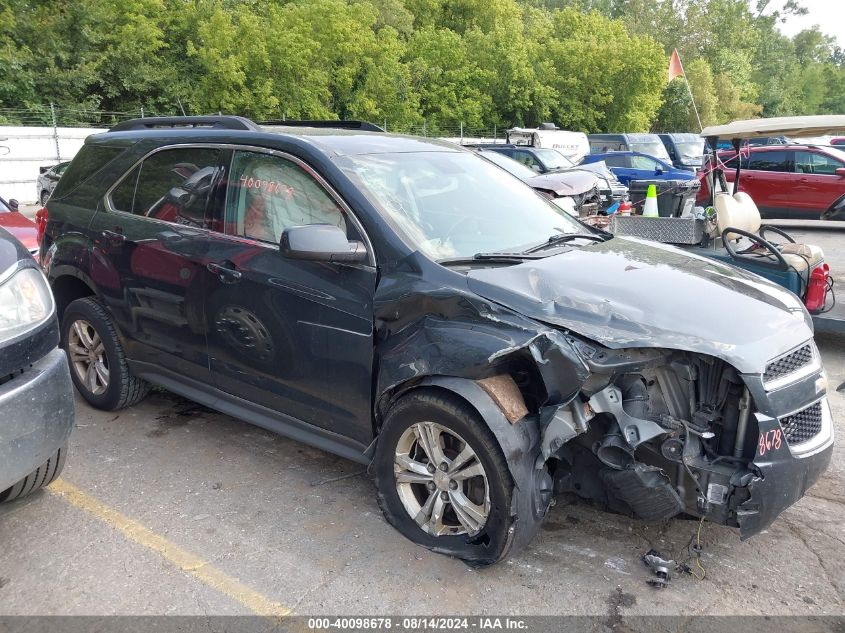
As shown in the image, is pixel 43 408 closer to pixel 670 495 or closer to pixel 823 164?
pixel 670 495

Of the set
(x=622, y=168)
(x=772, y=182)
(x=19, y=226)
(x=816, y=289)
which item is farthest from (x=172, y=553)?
(x=622, y=168)

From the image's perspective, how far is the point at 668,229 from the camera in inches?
246

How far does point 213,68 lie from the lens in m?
28.4

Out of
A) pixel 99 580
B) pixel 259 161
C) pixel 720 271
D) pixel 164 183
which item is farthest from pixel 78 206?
pixel 720 271

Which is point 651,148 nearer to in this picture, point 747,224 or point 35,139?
point 747,224

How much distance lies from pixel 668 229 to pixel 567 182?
5.61 meters

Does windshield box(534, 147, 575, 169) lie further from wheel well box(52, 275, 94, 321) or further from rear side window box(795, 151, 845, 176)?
wheel well box(52, 275, 94, 321)

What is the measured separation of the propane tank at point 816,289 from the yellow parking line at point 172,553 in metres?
4.83

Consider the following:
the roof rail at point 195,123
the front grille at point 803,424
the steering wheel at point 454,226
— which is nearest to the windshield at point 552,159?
the roof rail at point 195,123

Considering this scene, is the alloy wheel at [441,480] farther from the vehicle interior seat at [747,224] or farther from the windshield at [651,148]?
the windshield at [651,148]

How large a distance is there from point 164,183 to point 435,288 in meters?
2.20

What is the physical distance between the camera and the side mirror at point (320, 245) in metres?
3.26

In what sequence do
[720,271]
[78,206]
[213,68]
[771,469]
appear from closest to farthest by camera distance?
[771,469]
[720,271]
[78,206]
[213,68]

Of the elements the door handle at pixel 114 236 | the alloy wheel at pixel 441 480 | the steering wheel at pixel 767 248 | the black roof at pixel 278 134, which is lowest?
the alloy wheel at pixel 441 480
